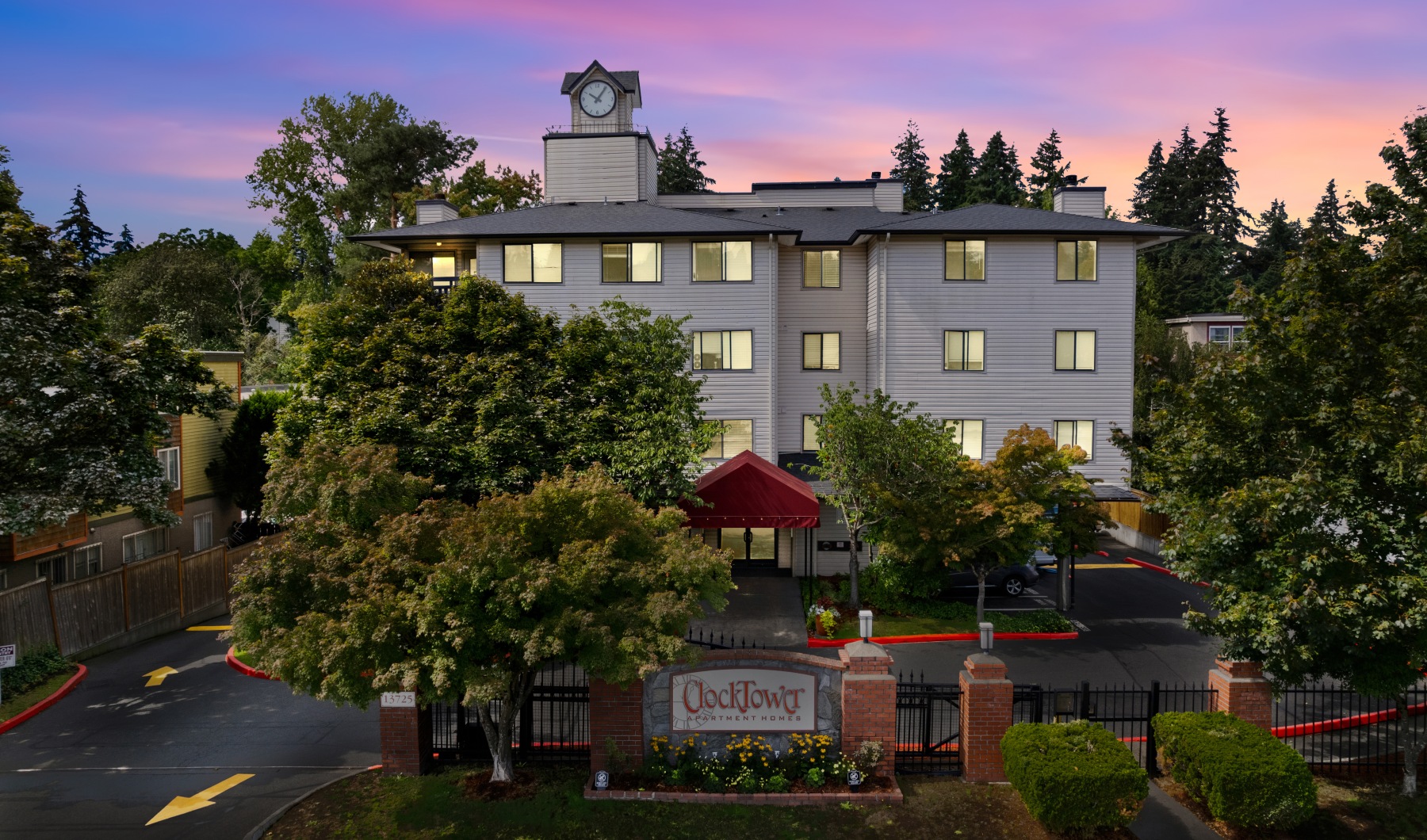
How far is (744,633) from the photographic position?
23.9 m

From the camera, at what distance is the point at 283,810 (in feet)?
42.5

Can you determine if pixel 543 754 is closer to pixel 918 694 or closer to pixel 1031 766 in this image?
pixel 918 694

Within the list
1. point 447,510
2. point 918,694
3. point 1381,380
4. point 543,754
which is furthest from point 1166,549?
point 447,510

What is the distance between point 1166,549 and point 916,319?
17.3m

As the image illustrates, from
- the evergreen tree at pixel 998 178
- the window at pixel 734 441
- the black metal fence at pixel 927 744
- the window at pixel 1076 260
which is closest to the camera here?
the black metal fence at pixel 927 744

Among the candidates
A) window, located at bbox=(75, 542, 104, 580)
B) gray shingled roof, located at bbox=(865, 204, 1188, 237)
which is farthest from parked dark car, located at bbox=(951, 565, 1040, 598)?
window, located at bbox=(75, 542, 104, 580)

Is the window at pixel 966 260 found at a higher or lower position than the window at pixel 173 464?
higher

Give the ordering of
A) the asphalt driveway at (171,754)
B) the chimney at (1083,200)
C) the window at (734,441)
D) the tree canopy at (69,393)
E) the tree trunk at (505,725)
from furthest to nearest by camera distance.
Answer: the chimney at (1083,200) < the window at (734,441) < the tree canopy at (69,393) < the tree trunk at (505,725) < the asphalt driveway at (171,754)

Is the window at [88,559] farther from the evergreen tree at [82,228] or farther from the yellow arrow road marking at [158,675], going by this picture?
the evergreen tree at [82,228]

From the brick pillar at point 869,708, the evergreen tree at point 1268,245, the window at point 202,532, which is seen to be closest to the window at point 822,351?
the brick pillar at point 869,708

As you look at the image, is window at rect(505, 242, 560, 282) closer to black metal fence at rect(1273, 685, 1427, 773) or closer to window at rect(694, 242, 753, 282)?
window at rect(694, 242, 753, 282)

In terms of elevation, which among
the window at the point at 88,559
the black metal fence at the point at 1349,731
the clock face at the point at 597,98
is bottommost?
the black metal fence at the point at 1349,731

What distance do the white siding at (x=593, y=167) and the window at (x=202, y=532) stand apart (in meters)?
18.8

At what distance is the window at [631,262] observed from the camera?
2995cm
